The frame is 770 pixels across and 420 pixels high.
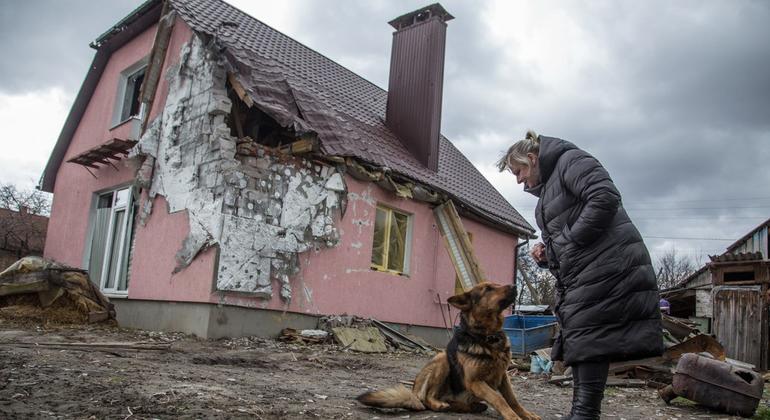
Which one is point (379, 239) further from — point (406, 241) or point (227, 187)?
point (227, 187)

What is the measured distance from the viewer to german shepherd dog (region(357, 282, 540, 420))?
13.4 feet

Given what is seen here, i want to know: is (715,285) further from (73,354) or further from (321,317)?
(73,354)

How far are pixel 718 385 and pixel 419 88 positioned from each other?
1019 cm

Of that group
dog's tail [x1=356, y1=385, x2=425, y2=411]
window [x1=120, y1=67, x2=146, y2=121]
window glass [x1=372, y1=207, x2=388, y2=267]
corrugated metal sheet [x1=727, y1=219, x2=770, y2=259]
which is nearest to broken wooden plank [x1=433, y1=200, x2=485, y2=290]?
window glass [x1=372, y1=207, x2=388, y2=267]

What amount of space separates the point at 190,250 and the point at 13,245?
39.6ft

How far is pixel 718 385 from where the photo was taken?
530 cm

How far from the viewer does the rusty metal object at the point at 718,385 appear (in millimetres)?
5125

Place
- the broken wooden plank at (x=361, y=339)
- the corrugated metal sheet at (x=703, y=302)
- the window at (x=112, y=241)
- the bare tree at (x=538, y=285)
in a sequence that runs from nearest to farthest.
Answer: the broken wooden plank at (x=361, y=339)
the window at (x=112, y=241)
the corrugated metal sheet at (x=703, y=302)
the bare tree at (x=538, y=285)

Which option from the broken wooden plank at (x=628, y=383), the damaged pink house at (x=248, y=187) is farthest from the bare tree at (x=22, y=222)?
the broken wooden plank at (x=628, y=383)

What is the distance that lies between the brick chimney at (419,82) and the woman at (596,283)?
10.2m

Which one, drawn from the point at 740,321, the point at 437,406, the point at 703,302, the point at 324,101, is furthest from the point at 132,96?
the point at 703,302

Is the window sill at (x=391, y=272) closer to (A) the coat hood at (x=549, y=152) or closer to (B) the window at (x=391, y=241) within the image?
(B) the window at (x=391, y=241)

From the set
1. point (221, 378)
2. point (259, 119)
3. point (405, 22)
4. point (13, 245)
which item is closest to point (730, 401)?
point (221, 378)

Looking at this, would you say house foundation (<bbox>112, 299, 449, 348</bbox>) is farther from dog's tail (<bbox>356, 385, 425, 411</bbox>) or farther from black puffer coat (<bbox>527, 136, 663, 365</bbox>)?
black puffer coat (<bbox>527, 136, 663, 365</bbox>)
